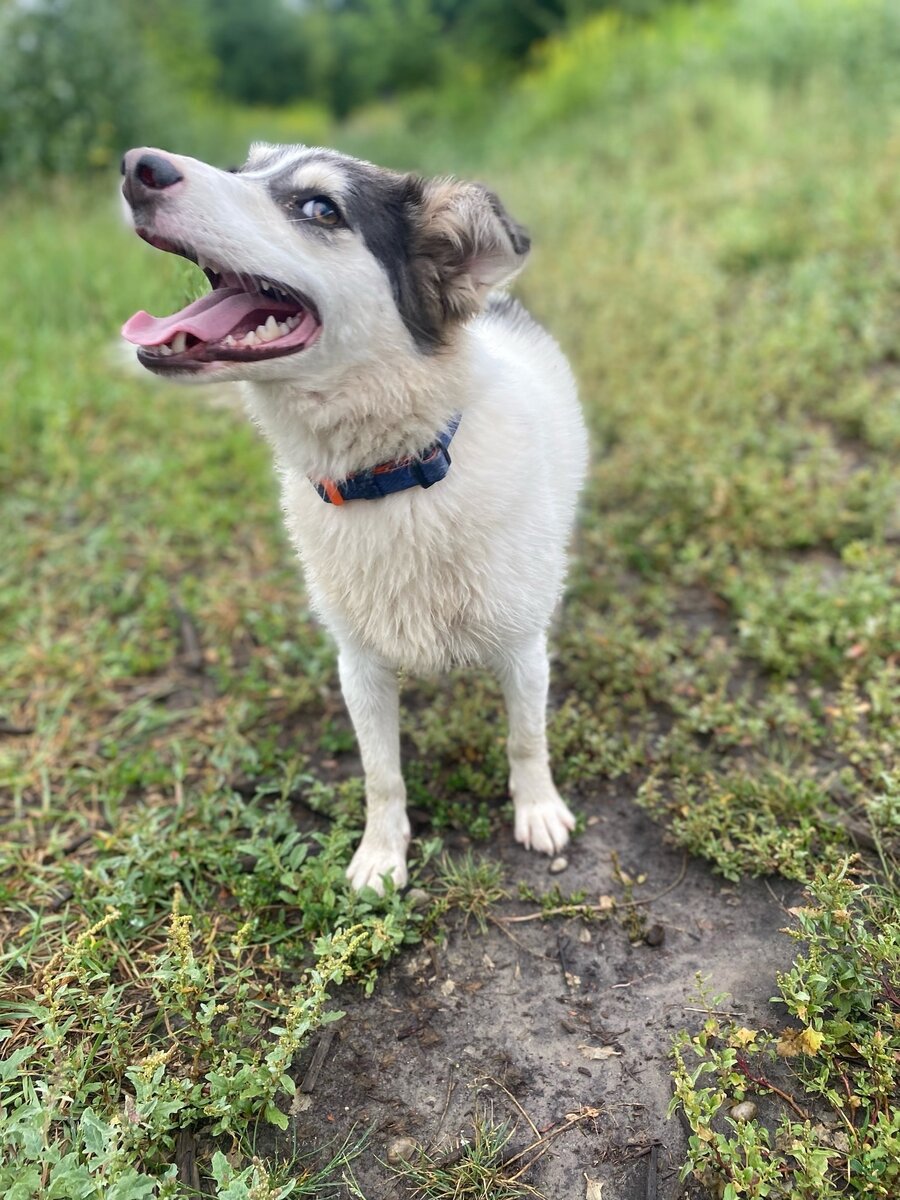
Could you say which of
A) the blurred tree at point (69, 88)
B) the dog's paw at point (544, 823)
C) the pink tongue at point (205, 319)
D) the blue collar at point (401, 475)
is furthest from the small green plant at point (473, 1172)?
the blurred tree at point (69, 88)

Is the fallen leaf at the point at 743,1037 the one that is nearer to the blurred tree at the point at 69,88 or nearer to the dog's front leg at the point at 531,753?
the dog's front leg at the point at 531,753

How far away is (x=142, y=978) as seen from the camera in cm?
223

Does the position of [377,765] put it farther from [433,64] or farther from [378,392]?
[433,64]

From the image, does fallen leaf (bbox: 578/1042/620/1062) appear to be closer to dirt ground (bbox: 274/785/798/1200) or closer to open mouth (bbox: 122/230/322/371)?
dirt ground (bbox: 274/785/798/1200)

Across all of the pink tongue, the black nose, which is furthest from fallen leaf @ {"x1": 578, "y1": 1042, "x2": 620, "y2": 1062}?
the black nose

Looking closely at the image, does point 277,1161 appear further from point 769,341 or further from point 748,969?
point 769,341

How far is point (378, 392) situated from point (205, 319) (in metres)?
0.42

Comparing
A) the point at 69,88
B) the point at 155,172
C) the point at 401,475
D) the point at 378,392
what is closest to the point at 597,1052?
the point at 401,475

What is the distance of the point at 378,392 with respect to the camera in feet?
6.69

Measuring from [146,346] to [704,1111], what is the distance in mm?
1951

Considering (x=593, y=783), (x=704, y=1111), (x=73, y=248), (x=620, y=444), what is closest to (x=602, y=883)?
(x=593, y=783)

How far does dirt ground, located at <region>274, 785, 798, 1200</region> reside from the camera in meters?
1.88

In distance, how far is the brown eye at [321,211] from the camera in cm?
200

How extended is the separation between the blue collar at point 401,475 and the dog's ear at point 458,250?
0.90 ft
